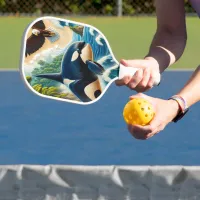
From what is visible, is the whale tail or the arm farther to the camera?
the arm

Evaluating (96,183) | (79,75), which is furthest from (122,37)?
(79,75)

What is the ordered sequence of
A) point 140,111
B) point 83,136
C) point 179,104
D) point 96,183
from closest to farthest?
point 140,111
point 179,104
point 96,183
point 83,136

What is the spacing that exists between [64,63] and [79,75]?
0.16 feet

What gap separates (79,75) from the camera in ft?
6.93

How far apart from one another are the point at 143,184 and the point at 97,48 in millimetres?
1125

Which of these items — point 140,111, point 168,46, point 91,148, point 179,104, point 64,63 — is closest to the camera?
point 140,111

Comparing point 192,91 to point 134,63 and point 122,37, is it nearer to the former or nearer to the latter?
point 134,63

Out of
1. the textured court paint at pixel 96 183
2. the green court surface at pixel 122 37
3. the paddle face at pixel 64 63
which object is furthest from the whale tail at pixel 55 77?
the green court surface at pixel 122 37

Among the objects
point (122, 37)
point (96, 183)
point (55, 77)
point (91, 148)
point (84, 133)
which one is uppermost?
point (55, 77)

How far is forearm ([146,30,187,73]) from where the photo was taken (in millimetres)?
2188

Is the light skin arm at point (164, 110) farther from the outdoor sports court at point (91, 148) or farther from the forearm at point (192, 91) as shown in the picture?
the outdoor sports court at point (91, 148)

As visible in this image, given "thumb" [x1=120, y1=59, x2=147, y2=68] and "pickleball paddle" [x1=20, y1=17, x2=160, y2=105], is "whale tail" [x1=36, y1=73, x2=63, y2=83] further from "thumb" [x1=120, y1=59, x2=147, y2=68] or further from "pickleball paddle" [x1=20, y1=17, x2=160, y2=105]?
"thumb" [x1=120, y1=59, x2=147, y2=68]

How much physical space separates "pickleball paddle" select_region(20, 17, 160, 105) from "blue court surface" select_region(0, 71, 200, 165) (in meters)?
2.33

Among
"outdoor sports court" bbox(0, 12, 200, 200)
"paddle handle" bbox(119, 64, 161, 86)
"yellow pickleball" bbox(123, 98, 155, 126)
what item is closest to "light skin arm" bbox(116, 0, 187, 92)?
"paddle handle" bbox(119, 64, 161, 86)
